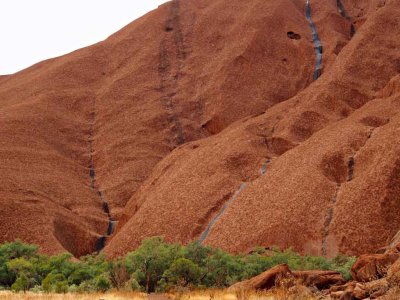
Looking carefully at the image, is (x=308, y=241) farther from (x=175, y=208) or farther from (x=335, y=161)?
(x=175, y=208)

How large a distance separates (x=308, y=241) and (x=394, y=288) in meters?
25.9

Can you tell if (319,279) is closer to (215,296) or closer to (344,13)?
(215,296)

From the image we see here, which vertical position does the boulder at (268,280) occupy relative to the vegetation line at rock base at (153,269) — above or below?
above

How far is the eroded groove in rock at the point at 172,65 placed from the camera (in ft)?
219

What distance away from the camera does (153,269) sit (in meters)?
29.7

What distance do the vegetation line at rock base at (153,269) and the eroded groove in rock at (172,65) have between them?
3032 cm

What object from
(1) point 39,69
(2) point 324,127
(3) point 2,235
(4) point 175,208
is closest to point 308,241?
(4) point 175,208

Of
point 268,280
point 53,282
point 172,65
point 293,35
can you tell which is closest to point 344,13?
point 293,35

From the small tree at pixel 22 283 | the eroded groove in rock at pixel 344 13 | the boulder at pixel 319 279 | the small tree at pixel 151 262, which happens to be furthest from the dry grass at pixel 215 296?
the eroded groove in rock at pixel 344 13

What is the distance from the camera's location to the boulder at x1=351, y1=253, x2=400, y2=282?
2003cm

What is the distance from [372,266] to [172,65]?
5646 centimetres

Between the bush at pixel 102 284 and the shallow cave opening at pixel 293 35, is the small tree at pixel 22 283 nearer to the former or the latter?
the bush at pixel 102 284

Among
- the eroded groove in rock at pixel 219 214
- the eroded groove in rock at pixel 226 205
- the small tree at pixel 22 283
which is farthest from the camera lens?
the eroded groove in rock at pixel 226 205

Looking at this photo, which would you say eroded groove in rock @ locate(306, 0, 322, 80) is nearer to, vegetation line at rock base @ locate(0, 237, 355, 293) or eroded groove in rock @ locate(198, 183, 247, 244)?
eroded groove in rock @ locate(198, 183, 247, 244)
